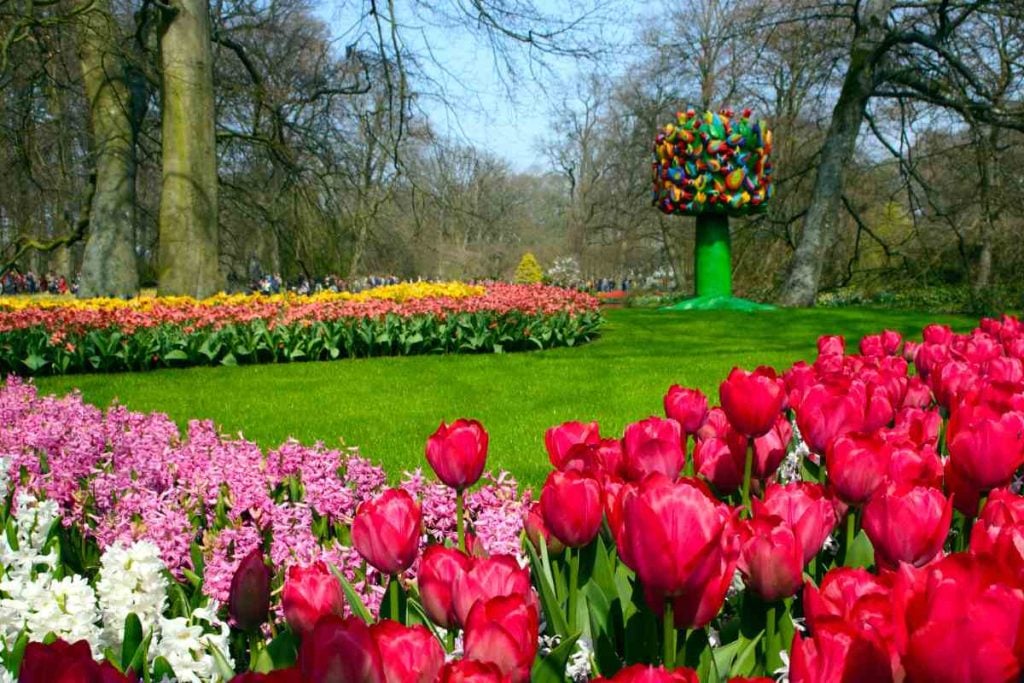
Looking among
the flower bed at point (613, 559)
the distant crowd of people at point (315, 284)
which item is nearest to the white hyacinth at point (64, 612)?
the flower bed at point (613, 559)

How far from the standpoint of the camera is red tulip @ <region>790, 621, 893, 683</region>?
2.26ft

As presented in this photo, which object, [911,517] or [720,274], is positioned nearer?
[911,517]

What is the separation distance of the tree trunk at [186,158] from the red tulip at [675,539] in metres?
11.5

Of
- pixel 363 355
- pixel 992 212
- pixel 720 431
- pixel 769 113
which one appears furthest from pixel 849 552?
pixel 769 113

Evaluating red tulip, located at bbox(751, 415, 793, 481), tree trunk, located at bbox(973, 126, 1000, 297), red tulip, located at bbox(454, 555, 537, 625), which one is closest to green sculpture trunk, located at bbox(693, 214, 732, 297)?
tree trunk, located at bbox(973, 126, 1000, 297)

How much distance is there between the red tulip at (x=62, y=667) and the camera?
67 centimetres

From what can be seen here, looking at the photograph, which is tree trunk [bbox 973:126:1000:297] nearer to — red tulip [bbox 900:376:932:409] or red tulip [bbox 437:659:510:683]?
red tulip [bbox 900:376:932:409]

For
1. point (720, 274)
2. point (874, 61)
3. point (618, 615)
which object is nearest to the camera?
point (618, 615)

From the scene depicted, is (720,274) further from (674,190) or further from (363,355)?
(363,355)

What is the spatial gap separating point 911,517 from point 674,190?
1530 cm

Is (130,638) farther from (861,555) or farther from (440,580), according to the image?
(861,555)

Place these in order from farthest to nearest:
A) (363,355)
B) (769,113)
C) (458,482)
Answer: (769,113)
(363,355)
(458,482)

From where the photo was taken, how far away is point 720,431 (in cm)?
185

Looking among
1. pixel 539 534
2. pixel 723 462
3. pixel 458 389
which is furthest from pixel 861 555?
pixel 458 389
